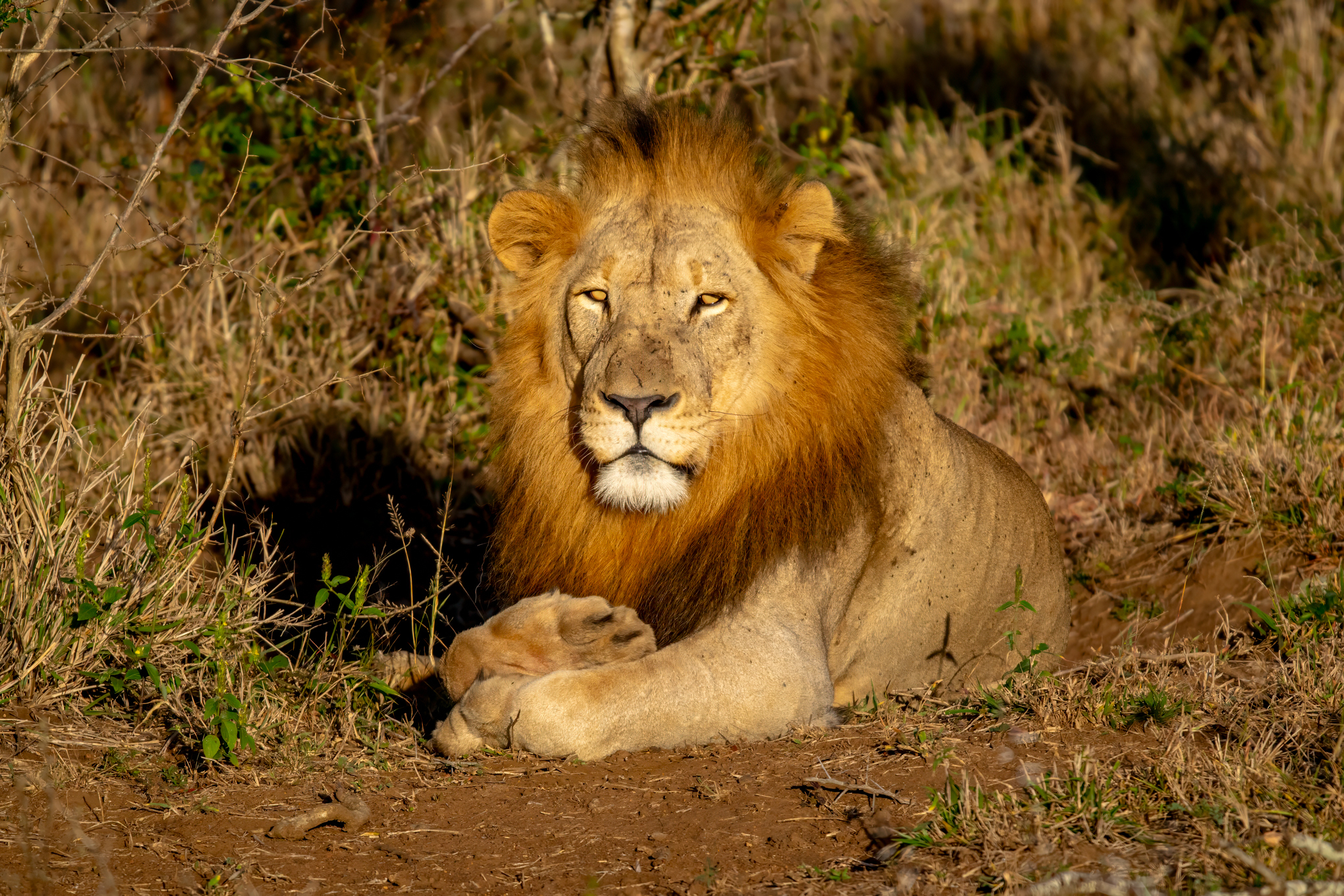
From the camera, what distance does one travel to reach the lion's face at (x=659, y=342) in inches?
147

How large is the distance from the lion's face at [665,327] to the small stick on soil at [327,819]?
1.03 meters

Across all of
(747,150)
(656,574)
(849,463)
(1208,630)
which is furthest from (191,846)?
(1208,630)

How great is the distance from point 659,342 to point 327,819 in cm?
150

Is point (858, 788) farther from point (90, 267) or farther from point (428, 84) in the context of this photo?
point (428, 84)

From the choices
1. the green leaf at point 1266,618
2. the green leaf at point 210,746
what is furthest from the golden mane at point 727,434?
the green leaf at point 1266,618

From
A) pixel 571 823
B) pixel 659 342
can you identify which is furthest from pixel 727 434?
pixel 571 823

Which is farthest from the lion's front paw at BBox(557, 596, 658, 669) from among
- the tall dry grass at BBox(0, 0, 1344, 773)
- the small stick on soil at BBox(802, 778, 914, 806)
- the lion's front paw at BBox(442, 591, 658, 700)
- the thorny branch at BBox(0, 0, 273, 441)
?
the thorny branch at BBox(0, 0, 273, 441)

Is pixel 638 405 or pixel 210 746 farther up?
pixel 638 405

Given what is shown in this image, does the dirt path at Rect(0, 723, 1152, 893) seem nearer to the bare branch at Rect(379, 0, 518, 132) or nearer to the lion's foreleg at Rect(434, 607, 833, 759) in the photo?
the lion's foreleg at Rect(434, 607, 833, 759)

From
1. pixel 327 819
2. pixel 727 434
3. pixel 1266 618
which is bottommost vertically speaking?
pixel 327 819

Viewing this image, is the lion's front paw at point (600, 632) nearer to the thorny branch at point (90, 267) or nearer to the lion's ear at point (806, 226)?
the lion's ear at point (806, 226)

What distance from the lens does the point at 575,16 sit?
7.39m

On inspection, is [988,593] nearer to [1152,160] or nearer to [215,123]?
[215,123]

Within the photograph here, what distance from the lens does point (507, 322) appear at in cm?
534
